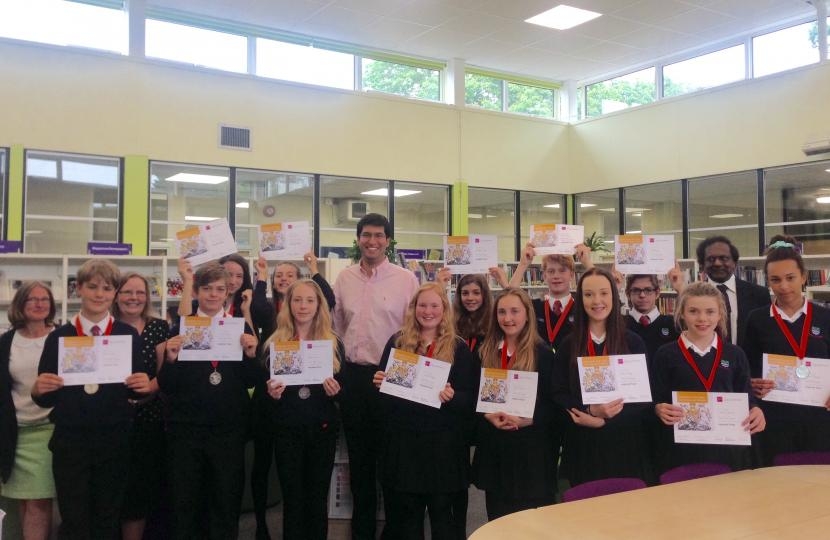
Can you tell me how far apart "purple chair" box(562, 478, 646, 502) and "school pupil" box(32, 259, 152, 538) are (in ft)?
6.12

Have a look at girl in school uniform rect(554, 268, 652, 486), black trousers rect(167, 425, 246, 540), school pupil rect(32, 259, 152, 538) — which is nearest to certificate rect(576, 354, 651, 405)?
girl in school uniform rect(554, 268, 652, 486)

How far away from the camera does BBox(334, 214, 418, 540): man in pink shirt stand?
361 centimetres

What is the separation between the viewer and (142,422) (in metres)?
3.38

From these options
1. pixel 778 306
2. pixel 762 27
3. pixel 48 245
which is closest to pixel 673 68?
pixel 762 27

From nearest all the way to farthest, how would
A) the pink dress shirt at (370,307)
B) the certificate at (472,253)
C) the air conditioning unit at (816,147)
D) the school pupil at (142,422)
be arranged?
the school pupil at (142,422), the pink dress shirt at (370,307), the certificate at (472,253), the air conditioning unit at (816,147)

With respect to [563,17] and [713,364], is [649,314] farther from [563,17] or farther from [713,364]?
[563,17]

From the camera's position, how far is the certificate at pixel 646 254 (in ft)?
13.3

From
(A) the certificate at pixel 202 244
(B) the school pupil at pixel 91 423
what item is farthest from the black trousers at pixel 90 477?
(A) the certificate at pixel 202 244

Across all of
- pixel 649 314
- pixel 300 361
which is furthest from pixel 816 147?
pixel 300 361

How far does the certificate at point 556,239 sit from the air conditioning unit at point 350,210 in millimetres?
5173

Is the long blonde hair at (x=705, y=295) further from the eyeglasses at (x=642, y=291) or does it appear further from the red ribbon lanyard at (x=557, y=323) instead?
the red ribbon lanyard at (x=557, y=323)

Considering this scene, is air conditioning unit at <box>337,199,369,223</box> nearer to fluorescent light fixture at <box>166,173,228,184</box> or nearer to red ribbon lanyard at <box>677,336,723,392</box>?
fluorescent light fixture at <box>166,173,228,184</box>

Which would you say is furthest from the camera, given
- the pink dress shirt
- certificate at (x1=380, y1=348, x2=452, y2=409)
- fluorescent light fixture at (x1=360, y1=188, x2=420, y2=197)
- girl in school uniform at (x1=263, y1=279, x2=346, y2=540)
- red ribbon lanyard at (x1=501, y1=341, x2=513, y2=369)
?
fluorescent light fixture at (x1=360, y1=188, x2=420, y2=197)

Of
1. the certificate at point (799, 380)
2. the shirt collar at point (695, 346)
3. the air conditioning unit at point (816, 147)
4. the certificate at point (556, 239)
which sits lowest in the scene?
the certificate at point (799, 380)
